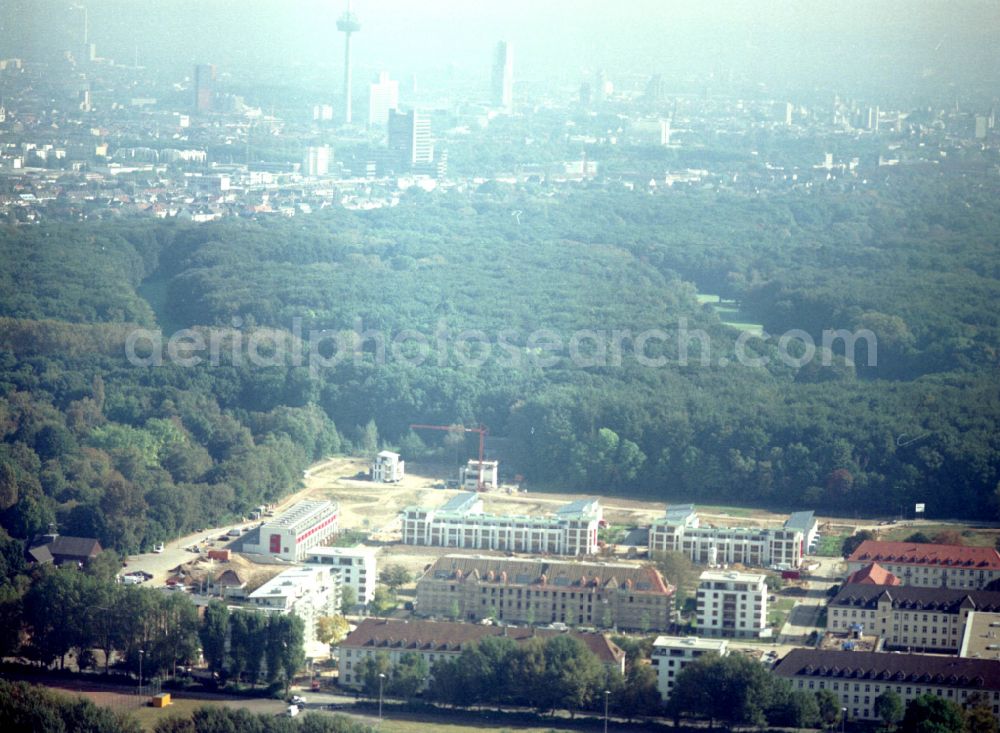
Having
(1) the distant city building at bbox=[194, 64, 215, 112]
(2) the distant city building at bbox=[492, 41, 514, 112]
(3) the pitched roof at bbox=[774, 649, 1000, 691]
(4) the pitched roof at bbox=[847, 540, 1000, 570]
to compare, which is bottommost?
(3) the pitched roof at bbox=[774, 649, 1000, 691]

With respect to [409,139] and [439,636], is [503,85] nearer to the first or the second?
[409,139]

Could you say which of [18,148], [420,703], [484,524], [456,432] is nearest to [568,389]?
[456,432]

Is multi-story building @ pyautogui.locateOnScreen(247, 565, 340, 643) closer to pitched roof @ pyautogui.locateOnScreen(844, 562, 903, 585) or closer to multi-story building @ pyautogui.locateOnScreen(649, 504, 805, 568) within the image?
multi-story building @ pyautogui.locateOnScreen(649, 504, 805, 568)

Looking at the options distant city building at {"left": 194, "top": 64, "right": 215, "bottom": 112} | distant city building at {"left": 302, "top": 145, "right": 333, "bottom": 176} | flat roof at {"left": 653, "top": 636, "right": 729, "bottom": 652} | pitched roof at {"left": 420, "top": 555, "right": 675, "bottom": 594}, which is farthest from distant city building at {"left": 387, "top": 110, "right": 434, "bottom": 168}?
flat roof at {"left": 653, "top": 636, "right": 729, "bottom": 652}

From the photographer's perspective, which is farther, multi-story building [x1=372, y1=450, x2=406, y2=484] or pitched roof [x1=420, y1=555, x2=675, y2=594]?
multi-story building [x1=372, y1=450, x2=406, y2=484]

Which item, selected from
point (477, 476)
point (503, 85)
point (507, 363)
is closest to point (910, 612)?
point (477, 476)

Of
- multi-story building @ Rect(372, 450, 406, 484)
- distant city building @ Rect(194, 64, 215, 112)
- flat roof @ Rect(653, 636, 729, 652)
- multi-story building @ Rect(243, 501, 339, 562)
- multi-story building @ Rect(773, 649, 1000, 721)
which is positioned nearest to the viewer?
multi-story building @ Rect(773, 649, 1000, 721)

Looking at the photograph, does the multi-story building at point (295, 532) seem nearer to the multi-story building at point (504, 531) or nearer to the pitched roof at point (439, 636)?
the multi-story building at point (504, 531)

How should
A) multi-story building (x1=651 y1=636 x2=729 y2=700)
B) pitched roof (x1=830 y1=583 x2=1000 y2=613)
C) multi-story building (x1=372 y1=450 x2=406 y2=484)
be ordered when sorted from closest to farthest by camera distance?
multi-story building (x1=651 y1=636 x2=729 y2=700) < pitched roof (x1=830 y1=583 x2=1000 y2=613) < multi-story building (x1=372 y1=450 x2=406 y2=484)
